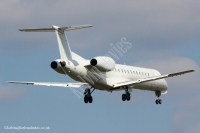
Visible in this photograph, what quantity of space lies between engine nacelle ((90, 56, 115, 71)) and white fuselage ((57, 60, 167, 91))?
1.70ft

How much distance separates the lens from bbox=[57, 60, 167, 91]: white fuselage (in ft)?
208

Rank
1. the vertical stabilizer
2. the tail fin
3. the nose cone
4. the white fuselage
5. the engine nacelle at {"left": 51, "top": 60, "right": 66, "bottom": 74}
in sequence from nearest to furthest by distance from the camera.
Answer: the engine nacelle at {"left": 51, "top": 60, "right": 66, "bottom": 74}
the nose cone
the tail fin
the vertical stabilizer
the white fuselage

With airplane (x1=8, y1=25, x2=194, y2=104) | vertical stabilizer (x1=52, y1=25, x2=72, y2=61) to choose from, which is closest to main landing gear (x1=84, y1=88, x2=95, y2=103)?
airplane (x1=8, y1=25, x2=194, y2=104)

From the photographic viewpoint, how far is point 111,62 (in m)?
66.6

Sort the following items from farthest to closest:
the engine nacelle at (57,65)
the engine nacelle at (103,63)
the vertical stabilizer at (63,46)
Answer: the engine nacelle at (103,63)
the vertical stabilizer at (63,46)
the engine nacelle at (57,65)

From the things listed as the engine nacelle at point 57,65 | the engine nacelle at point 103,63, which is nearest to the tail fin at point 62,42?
the engine nacelle at point 57,65

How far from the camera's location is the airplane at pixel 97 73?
62.9 metres

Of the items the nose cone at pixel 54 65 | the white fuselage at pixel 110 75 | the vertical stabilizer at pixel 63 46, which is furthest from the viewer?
the white fuselage at pixel 110 75

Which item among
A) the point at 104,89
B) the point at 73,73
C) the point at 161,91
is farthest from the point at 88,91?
the point at 161,91

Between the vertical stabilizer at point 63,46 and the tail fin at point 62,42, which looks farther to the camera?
the vertical stabilizer at point 63,46

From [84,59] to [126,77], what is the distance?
7.40 meters

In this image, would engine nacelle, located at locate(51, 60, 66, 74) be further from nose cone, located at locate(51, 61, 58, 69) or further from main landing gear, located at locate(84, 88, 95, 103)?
main landing gear, located at locate(84, 88, 95, 103)

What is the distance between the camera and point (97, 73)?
65.9m

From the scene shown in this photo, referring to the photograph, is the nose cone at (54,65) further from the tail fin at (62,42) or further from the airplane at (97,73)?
the tail fin at (62,42)
